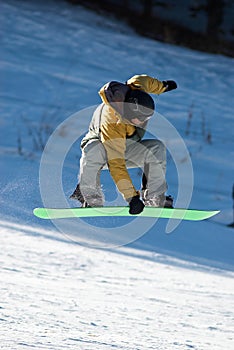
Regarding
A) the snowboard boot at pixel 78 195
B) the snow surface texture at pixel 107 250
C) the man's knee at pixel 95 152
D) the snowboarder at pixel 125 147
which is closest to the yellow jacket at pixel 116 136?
the snowboarder at pixel 125 147

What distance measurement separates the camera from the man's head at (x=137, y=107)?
477 centimetres

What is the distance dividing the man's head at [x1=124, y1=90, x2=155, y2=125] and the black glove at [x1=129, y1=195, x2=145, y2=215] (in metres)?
0.46

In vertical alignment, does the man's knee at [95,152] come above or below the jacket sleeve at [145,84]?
below

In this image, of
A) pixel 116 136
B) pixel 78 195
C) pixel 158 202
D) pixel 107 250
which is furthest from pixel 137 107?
pixel 107 250

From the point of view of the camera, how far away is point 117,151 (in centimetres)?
487

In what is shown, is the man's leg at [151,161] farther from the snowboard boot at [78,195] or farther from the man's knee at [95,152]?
the snowboard boot at [78,195]

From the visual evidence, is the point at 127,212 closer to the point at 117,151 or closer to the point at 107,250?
the point at 117,151

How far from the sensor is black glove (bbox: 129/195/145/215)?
4.90m

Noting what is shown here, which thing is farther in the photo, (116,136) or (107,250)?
(107,250)

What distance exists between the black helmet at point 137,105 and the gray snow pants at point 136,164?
0.26 m

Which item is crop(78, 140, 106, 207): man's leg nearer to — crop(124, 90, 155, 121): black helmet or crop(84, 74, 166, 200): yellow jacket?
crop(84, 74, 166, 200): yellow jacket

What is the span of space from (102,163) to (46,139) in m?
5.19

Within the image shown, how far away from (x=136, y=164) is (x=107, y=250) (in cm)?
166

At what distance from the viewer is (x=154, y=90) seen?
5.20 meters
